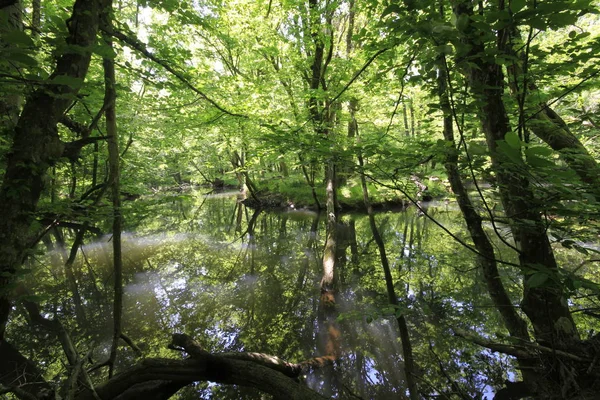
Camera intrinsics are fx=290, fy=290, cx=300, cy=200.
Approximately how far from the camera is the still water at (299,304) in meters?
4.61

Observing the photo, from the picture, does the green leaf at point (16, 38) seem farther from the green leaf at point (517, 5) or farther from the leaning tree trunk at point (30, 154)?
the green leaf at point (517, 5)

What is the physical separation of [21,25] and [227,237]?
40.0ft

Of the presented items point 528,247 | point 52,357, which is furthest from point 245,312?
point 528,247

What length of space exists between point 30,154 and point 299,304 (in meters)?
6.39

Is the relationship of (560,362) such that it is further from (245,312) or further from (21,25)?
(245,312)

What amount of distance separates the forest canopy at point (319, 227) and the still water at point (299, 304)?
0.06 metres

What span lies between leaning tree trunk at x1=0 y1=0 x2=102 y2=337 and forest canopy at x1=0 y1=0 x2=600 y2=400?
1 cm

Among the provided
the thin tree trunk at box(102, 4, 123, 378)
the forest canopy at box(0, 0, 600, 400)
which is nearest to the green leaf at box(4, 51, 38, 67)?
the forest canopy at box(0, 0, 600, 400)

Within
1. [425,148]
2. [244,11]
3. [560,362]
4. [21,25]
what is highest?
[244,11]

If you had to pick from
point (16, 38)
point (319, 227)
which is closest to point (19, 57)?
point (16, 38)

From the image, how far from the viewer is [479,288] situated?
7.39 meters

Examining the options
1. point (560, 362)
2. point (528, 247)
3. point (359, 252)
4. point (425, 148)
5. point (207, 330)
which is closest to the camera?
point (560, 362)

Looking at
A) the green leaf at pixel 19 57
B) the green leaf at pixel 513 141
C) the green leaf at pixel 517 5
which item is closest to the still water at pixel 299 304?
the green leaf at pixel 513 141

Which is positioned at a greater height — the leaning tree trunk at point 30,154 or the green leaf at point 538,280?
the leaning tree trunk at point 30,154
